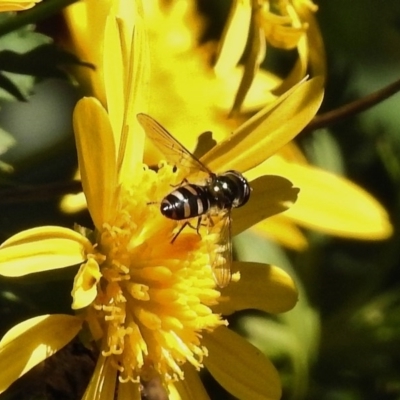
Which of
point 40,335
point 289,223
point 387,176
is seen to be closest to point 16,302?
point 40,335

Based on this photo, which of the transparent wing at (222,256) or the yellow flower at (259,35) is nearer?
the transparent wing at (222,256)

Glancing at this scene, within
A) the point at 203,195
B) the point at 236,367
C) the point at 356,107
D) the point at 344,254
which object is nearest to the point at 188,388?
the point at 236,367

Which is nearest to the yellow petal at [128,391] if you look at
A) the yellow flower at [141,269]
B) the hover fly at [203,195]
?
the yellow flower at [141,269]

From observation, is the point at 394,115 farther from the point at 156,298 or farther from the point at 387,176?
the point at 156,298

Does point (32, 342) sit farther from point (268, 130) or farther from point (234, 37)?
point (234, 37)

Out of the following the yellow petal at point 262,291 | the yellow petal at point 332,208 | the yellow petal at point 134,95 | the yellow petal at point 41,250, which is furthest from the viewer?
the yellow petal at point 332,208

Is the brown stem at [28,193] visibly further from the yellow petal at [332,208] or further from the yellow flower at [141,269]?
the yellow petal at [332,208]
